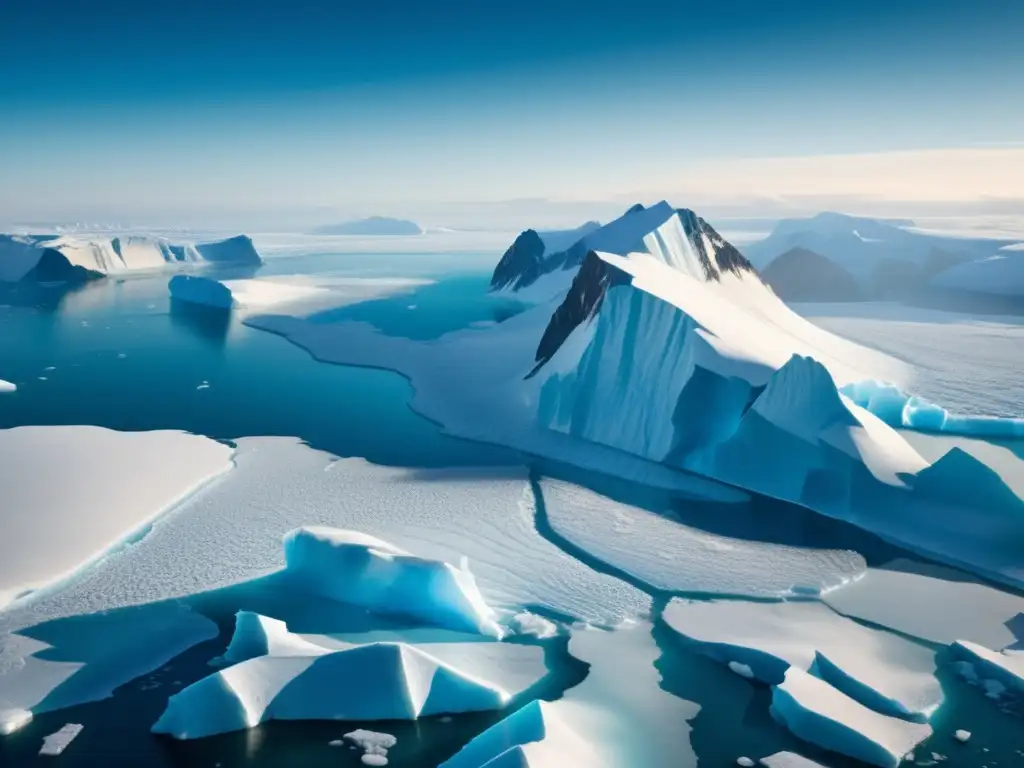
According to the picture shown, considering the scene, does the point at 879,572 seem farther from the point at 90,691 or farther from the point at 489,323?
the point at 489,323

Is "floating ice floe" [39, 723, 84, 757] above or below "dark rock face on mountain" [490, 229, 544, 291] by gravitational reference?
below

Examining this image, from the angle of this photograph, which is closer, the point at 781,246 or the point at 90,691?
the point at 90,691

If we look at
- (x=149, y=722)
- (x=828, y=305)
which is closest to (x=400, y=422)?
(x=149, y=722)

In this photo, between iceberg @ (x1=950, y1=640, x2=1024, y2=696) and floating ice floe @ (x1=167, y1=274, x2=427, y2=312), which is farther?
floating ice floe @ (x1=167, y1=274, x2=427, y2=312)

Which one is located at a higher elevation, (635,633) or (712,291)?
(712,291)

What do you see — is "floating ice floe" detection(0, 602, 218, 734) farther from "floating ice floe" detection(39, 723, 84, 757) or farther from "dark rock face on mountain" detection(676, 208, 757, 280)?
"dark rock face on mountain" detection(676, 208, 757, 280)

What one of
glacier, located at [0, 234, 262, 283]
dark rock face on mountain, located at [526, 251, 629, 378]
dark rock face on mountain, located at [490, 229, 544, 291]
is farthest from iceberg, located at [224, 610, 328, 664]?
glacier, located at [0, 234, 262, 283]

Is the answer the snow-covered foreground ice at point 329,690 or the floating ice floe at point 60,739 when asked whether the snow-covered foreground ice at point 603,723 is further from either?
the floating ice floe at point 60,739
